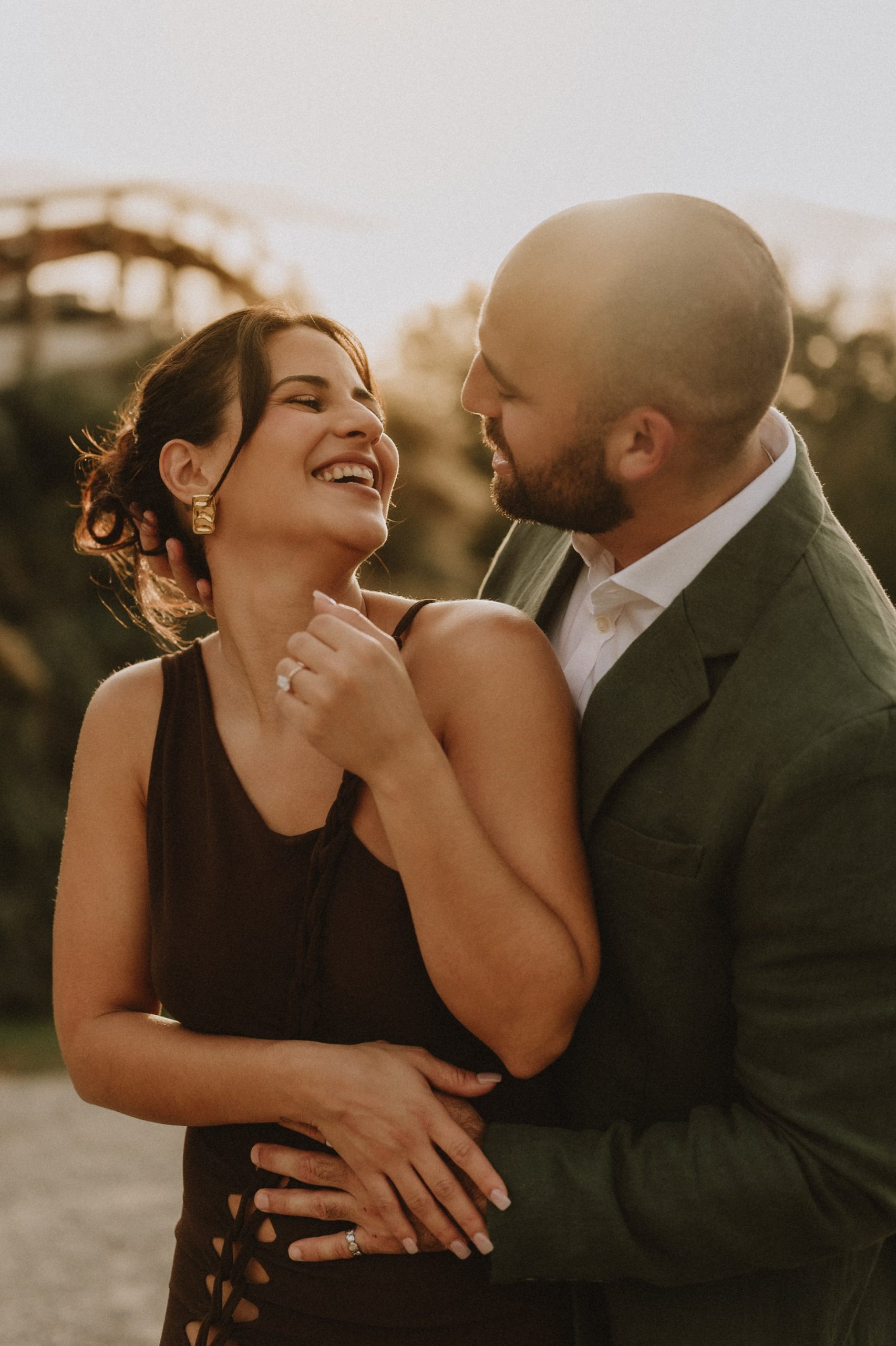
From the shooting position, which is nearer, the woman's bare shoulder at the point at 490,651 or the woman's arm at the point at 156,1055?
the woman's arm at the point at 156,1055

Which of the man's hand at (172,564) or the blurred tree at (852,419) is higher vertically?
the man's hand at (172,564)

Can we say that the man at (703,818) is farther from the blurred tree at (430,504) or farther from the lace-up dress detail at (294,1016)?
the blurred tree at (430,504)

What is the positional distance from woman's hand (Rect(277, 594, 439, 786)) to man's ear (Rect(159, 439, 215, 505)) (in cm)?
57

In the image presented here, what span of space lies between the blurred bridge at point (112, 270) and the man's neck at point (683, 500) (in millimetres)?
9389

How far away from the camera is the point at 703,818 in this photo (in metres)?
1.81

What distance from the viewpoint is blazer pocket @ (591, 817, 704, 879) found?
1.82 metres

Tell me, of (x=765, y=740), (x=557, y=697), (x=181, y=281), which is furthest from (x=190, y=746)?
(x=181, y=281)

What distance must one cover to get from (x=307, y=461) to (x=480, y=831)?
0.76m

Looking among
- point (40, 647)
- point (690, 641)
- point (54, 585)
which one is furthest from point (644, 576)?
point (54, 585)

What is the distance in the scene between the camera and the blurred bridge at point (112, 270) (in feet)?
36.7

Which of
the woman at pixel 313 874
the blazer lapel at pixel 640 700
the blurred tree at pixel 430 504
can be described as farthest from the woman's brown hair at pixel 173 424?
the blurred tree at pixel 430 504

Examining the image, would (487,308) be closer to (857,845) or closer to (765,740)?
(765,740)

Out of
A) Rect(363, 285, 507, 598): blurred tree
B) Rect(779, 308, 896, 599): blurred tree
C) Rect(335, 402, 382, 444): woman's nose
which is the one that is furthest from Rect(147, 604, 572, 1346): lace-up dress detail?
Rect(779, 308, 896, 599): blurred tree

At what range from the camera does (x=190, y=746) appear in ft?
7.48
